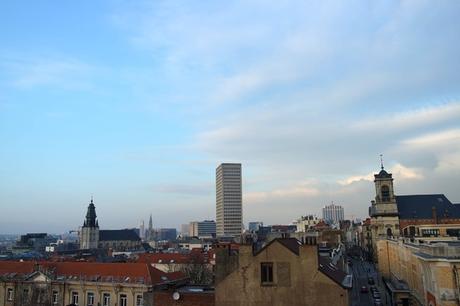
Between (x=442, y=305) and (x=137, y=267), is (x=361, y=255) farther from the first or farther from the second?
(x=442, y=305)

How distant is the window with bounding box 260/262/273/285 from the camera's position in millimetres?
30969

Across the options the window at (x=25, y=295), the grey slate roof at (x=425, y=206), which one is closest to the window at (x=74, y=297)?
the window at (x=25, y=295)

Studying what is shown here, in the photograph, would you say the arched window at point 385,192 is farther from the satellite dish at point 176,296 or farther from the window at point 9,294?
the satellite dish at point 176,296

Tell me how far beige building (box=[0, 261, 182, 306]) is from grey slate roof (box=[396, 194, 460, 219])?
73633 millimetres

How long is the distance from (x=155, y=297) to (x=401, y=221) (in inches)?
3603

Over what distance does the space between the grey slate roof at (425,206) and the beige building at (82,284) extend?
7363 centimetres

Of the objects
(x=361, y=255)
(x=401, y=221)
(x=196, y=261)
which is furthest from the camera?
(x=361, y=255)

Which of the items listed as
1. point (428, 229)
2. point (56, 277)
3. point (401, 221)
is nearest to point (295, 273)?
point (56, 277)

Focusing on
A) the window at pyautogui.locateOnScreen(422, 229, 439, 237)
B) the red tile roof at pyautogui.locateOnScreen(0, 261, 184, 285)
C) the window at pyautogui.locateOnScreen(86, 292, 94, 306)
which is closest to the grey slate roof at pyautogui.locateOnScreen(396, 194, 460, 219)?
the window at pyautogui.locateOnScreen(422, 229, 439, 237)

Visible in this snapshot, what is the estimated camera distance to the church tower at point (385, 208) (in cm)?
Answer: 11188

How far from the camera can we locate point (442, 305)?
33.4 m

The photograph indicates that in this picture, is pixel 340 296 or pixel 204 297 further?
pixel 204 297

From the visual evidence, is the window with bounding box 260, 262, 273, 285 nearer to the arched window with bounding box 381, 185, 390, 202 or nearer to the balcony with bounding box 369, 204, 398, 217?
the balcony with bounding box 369, 204, 398, 217

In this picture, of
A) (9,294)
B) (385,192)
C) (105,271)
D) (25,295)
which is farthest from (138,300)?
(385,192)
